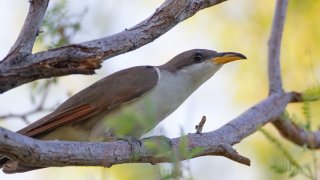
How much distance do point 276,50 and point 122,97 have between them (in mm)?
1591

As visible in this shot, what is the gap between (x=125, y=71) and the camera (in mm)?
5387

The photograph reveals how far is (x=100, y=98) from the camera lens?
5.02 m

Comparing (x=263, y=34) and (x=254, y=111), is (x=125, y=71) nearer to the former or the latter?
(x=254, y=111)

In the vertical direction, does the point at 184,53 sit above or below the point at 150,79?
above

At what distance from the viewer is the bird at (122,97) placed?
477cm

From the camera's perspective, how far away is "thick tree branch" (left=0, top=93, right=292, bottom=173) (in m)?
3.15

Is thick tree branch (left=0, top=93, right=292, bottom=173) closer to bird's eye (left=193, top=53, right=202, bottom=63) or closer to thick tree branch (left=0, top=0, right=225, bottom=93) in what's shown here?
thick tree branch (left=0, top=0, right=225, bottom=93)

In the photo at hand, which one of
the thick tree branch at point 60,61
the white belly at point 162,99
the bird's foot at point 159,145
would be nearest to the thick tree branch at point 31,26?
the thick tree branch at point 60,61

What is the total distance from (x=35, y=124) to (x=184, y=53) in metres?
1.51

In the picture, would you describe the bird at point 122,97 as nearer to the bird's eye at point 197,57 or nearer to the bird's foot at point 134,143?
the bird's eye at point 197,57

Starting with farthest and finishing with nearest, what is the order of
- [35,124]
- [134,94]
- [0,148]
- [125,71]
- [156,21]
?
[125,71]
[134,94]
[35,124]
[156,21]
[0,148]

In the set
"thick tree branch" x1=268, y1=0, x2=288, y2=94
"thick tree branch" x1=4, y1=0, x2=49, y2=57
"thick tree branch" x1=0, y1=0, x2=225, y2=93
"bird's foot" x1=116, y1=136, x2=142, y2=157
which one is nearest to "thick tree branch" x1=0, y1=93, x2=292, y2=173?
"bird's foot" x1=116, y1=136, x2=142, y2=157

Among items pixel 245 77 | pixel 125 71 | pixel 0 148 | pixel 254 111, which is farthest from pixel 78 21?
pixel 245 77

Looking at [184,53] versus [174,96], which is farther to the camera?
[184,53]
